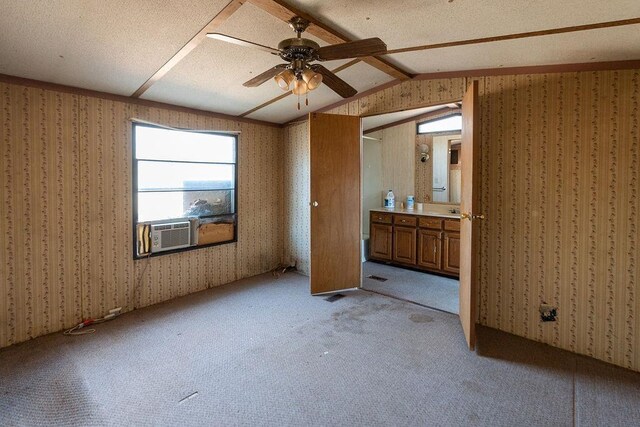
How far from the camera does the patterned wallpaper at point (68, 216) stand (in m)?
2.58

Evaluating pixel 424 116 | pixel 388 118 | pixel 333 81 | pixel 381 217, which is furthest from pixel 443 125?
pixel 333 81

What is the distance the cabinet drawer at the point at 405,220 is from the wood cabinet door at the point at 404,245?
2.8 inches

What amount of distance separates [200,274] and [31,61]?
97.9 inches

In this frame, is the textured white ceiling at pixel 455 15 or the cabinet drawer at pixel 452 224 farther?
the cabinet drawer at pixel 452 224

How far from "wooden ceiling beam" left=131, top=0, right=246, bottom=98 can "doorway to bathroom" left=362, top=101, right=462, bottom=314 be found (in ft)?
9.09

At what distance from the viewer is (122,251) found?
10.6 ft

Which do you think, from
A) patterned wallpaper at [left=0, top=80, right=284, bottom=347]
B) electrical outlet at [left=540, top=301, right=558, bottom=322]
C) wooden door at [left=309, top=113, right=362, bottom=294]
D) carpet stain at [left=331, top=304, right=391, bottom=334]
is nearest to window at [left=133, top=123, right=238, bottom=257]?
A: patterned wallpaper at [left=0, top=80, right=284, bottom=347]

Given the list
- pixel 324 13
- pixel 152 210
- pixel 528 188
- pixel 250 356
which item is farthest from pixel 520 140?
pixel 152 210

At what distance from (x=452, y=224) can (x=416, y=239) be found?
1.89 ft

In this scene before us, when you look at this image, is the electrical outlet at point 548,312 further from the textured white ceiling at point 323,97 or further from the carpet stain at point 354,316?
the textured white ceiling at point 323,97

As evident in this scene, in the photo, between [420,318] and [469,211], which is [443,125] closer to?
[469,211]

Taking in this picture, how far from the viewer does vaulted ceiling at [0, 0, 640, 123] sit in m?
1.81

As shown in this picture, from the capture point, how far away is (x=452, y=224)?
423 centimetres

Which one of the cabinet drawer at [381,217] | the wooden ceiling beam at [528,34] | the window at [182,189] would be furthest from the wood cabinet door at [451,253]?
the window at [182,189]
